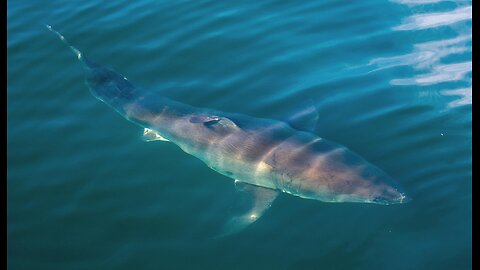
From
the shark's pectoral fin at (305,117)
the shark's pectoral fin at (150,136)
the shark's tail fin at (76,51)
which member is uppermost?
the shark's tail fin at (76,51)

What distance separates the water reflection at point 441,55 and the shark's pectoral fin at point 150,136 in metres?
3.33

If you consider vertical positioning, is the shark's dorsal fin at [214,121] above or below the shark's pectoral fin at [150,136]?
above

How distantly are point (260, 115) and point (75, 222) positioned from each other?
274 centimetres

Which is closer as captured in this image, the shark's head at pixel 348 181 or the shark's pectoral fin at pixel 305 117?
the shark's head at pixel 348 181

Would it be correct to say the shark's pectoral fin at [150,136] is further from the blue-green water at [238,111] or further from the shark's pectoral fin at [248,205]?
the shark's pectoral fin at [248,205]

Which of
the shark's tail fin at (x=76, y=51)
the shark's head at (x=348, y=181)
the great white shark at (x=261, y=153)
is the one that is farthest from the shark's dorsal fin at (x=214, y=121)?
the shark's tail fin at (x=76, y=51)

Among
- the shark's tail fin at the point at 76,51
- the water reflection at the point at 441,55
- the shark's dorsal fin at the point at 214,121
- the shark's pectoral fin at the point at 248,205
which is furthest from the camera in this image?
the shark's tail fin at the point at 76,51

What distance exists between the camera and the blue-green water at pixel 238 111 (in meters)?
5.40

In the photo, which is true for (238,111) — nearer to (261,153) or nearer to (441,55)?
(261,153)

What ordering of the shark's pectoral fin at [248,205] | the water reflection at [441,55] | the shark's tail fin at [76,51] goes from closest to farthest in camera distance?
1. the shark's pectoral fin at [248,205]
2. the water reflection at [441,55]
3. the shark's tail fin at [76,51]

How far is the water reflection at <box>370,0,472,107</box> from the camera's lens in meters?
7.31

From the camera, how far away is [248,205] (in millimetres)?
5902

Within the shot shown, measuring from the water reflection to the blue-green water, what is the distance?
0.10ft

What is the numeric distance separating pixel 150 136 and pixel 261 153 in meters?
1.68
